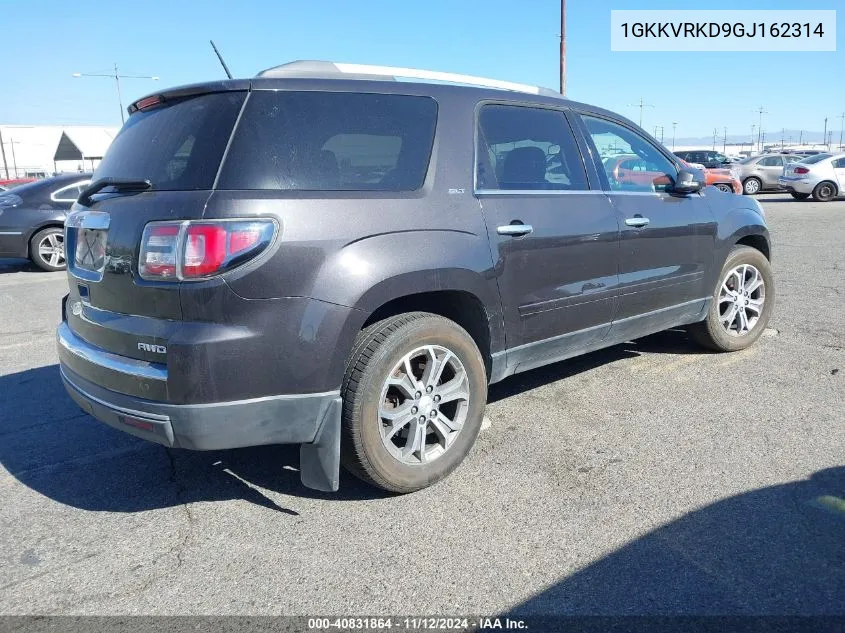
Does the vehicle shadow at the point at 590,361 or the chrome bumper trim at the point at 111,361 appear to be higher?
the chrome bumper trim at the point at 111,361

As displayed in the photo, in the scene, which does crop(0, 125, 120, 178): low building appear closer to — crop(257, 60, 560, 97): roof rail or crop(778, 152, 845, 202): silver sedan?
crop(778, 152, 845, 202): silver sedan

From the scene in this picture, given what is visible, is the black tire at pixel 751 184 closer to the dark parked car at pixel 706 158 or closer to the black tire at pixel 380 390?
the dark parked car at pixel 706 158

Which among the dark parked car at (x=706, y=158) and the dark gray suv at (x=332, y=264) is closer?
the dark gray suv at (x=332, y=264)

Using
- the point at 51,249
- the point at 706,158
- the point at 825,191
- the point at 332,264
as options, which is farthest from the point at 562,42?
the point at 332,264

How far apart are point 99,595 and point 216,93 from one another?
2011mm

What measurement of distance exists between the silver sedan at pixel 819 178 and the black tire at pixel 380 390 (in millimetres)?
22028

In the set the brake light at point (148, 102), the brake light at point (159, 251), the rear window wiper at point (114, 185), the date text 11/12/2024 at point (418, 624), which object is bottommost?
the date text 11/12/2024 at point (418, 624)

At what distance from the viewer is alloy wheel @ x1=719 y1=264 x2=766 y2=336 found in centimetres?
510

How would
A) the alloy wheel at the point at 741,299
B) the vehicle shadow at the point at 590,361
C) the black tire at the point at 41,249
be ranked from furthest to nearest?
the black tire at the point at 41,249 < the alloy wheel at the point at 741,299 < the vehicle shadow at the point at 590,361

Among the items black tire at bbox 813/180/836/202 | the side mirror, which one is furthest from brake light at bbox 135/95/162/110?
black tire at bbox 813/180/836/202

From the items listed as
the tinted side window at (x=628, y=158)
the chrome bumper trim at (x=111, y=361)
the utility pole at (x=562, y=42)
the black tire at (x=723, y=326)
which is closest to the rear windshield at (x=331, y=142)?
the chrome bumper trim at (x=111, y=361)

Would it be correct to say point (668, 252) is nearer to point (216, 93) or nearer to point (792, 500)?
point (792, 500)

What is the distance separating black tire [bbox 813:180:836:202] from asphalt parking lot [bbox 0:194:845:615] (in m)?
19.9

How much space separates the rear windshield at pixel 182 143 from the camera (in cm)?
267
